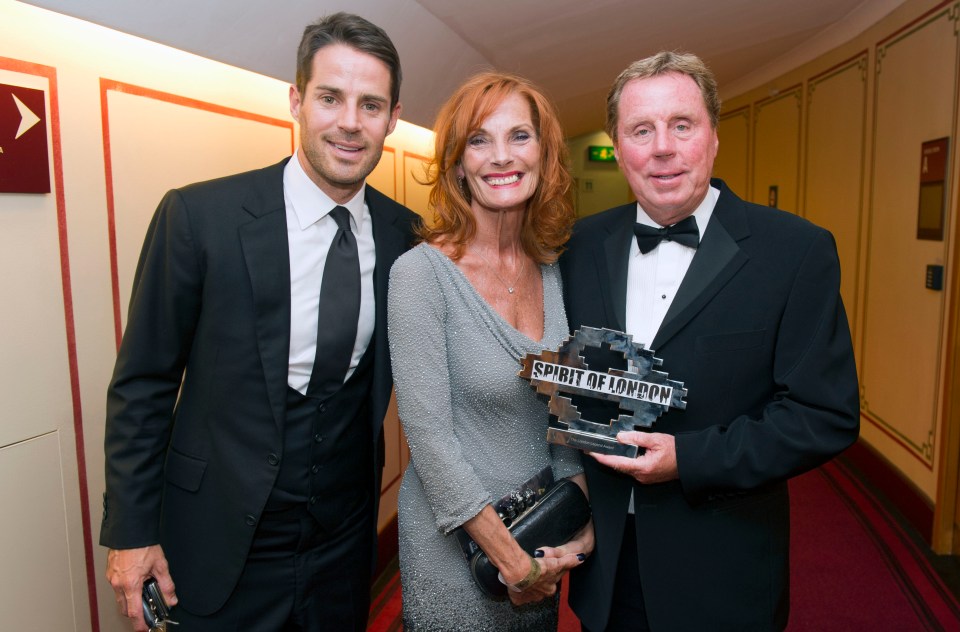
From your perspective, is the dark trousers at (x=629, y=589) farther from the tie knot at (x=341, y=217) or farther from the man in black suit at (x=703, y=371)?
the tie knot at (x=341, y=217)

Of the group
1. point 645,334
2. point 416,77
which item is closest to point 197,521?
point 645,334

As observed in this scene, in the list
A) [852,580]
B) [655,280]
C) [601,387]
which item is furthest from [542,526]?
[852,580]

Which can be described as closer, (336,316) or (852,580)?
(336,316)

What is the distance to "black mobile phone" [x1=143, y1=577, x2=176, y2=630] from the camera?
1.56 meters

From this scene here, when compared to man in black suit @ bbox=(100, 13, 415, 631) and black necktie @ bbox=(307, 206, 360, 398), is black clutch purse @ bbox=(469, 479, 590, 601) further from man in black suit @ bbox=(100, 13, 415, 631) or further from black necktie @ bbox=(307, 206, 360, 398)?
black necktie @ bbox=(307, 206, 360, 398)

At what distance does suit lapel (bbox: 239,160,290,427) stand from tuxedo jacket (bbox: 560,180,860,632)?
0.68m

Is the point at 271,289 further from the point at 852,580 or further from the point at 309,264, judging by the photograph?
the point at 852,580

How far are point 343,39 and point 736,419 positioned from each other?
122 centimetres

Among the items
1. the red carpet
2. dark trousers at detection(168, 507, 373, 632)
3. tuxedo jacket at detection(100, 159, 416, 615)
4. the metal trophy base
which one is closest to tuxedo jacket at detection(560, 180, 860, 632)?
the metal trophy base

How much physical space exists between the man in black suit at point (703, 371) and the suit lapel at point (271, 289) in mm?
656

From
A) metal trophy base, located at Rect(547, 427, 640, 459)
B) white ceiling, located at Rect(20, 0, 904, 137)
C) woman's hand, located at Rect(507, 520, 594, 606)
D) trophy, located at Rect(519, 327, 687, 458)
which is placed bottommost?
woman's hand, located at Rect(507, 520, 594, 606)

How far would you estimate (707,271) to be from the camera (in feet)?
4.98

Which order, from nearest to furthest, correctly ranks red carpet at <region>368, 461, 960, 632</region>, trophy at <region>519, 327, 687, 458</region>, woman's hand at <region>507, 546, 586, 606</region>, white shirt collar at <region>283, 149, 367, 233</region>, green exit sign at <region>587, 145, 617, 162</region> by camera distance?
trophy at <region>519, 327, 687, 458</region> < woman's hand at <region>507, 546, 586, 606</region> < white shirt collar at <region>283, 149, 367, 233</region> < red carpet at <region>368, 461, 960, 632</region> < green exit sign at <region>587, 145, 617, 162</region>

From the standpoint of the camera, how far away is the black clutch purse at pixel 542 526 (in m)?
1.54
